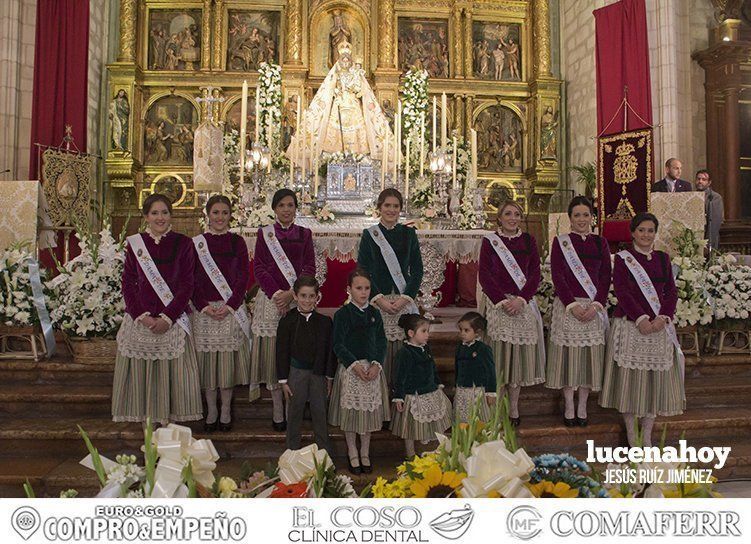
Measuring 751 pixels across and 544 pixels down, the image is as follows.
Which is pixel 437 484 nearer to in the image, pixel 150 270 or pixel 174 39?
pixel 150 270

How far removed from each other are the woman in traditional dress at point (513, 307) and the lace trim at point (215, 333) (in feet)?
6.01

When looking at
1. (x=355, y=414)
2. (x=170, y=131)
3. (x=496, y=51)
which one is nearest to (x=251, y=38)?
(x=170, y=131)

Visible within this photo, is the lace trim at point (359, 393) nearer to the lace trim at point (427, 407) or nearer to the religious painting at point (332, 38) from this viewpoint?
the lace trim at point (427, 407)

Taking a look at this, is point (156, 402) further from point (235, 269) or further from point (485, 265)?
point (485, 265)

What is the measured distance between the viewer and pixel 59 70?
10.3 metres

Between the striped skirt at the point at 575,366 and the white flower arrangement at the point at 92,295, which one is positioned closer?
the striped skirt at the point at 575,366

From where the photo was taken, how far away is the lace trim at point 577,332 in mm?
4566

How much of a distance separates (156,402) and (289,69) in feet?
30.4

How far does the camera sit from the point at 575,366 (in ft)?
15.0

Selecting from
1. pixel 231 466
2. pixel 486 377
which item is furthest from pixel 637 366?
pixel 231 466

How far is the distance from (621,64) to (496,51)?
326 centimetres

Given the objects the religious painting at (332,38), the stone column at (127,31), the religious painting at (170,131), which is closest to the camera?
the stone column at (127,31)

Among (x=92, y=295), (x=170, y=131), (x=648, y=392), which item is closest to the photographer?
(x=648, y=392)

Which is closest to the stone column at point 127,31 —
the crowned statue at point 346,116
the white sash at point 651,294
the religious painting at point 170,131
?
the religious painting at point 170,131
